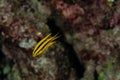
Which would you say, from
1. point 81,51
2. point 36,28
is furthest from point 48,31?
point 81,51

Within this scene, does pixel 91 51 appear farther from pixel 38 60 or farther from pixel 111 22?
pixel 38 60

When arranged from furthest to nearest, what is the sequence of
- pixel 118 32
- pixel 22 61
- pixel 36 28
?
1. pixel 22 61
2. pixel 36 28
3. pixel 118 32

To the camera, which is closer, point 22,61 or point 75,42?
point 75,42

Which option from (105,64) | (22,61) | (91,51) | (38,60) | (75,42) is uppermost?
(22,61)

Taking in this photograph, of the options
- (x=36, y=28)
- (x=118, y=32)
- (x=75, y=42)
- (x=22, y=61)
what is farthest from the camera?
(x=22, y=61)

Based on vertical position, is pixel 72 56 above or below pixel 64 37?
below

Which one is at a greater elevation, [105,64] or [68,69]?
[68,69]

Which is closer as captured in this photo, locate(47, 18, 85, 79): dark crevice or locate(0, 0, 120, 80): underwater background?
locate(0, 0, 120, 80): underwater background

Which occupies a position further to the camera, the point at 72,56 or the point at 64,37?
the point at 72,56

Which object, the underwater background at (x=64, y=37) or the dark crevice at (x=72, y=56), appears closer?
the underwater background at (x=64, y=37)
